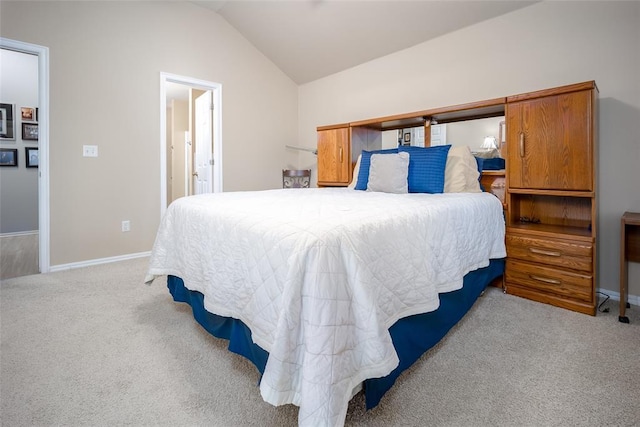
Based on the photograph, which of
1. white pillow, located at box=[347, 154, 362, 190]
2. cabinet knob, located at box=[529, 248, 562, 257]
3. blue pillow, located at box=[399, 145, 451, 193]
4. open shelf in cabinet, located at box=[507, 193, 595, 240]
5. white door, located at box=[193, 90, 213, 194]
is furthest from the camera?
white door, located at box=[193, 90, 213, 194]

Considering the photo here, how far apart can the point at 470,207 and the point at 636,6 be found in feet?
6.00

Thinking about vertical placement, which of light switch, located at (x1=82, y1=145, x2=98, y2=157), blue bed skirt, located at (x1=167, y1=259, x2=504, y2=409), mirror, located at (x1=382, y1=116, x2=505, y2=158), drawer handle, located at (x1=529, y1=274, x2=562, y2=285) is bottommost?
blue bed skirt, located at (x1=167, y1=259, x2=504, y2=409)

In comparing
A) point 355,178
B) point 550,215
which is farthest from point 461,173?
point 355,178

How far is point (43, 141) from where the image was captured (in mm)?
2854

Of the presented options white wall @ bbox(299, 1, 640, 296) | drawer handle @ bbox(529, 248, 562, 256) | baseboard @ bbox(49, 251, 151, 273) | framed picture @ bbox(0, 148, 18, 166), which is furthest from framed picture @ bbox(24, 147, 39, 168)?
drawer handle @ bbox(529, 248, 562, 256)

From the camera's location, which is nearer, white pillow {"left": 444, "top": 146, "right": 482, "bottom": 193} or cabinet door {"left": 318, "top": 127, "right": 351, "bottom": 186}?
white pillow {"left": 444, "top": 146, "right": 482, "bottom": 193}

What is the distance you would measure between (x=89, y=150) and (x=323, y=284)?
130 inches

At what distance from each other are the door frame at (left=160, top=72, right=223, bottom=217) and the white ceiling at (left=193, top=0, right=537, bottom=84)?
0.91 m

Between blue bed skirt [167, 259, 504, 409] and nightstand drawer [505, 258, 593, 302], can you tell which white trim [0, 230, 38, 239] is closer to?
blue bed skirt [167, 259, 504, 409]

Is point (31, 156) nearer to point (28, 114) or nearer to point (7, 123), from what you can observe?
point (7, 123)

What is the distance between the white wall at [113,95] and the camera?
2924mm

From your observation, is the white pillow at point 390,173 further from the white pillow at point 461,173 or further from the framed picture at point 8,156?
the framed picture at point 8,156

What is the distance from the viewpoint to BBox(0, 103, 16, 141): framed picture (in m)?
4.66

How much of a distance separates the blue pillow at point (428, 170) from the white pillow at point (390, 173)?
59 mm
